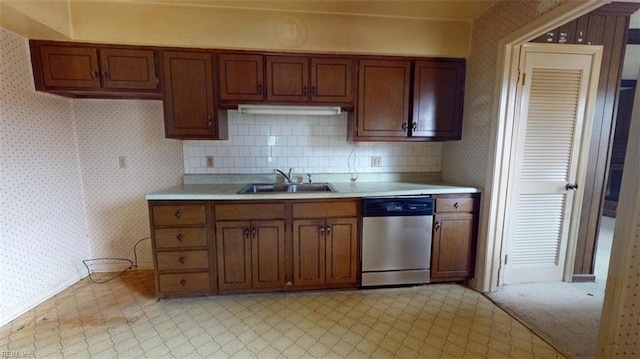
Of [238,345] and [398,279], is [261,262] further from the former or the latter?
[398,279]

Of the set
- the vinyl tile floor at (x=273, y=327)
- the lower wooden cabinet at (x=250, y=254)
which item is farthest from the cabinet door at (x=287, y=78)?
the vinyl tile floor at (x=273, y=327)

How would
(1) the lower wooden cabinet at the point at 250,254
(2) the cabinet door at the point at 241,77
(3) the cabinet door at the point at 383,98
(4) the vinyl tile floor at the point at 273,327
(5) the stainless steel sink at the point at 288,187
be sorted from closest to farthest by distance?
(4) the vinyl tile floor at the point at 273,327
(1) the lower wooden cabinet at the point at 250,254
(2) the cabinet door at the point at 241,77
(3) the cabinet door at the point at 383,98
(5) the stainless steel sink at the point at 288,187

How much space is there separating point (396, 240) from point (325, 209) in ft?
2.26

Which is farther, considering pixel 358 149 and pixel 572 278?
pixel 358 149

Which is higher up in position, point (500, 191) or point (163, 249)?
point (500, 191)

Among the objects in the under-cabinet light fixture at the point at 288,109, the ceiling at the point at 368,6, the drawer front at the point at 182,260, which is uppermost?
the ceiling at the point at 368,6

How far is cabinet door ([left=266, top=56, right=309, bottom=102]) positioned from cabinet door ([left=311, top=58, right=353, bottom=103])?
0.26 ft

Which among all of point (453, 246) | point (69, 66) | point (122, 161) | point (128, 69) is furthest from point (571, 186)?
point (69, 66)

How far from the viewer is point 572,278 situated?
2.47 m

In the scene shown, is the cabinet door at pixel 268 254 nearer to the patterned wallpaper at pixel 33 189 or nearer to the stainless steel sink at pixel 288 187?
the stainless steel sink at pixel 288 187

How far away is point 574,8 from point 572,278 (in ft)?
7.58

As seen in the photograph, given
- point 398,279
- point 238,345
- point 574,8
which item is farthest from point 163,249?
point 574,8

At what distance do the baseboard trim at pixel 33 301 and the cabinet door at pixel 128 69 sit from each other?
70.3 inches

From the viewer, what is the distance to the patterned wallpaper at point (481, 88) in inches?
80.3
